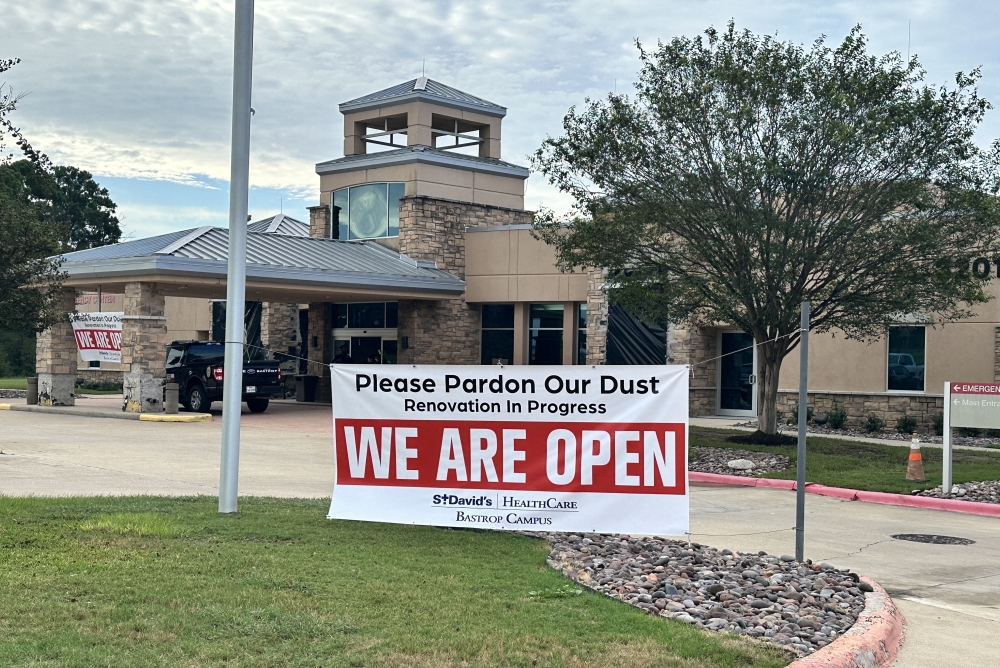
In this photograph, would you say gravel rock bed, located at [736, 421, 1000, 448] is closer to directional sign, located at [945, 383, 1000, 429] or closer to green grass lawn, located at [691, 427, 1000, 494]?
green grass lawn, located at [691, 427, 1000, 494]

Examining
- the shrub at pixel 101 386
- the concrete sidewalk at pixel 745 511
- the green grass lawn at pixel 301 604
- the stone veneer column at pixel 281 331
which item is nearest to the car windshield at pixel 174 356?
the concrete sidewalk at pixel 745 511

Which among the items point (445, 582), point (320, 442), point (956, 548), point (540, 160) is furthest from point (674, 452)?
point (320, 442)

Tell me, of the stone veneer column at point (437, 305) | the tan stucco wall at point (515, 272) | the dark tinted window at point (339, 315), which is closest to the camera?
the tan stucco wall at point (515, 272)

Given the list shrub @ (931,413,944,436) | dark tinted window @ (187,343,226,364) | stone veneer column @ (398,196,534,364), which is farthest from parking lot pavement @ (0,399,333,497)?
shrub @ (931,413,944,436)

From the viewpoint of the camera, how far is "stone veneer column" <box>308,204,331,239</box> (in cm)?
3841

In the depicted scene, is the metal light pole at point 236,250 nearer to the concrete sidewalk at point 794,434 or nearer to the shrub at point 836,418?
the concrete sidewalk at point 794,434

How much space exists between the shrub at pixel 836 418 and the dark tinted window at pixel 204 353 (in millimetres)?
15677

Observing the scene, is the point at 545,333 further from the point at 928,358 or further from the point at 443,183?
the point at 928,358

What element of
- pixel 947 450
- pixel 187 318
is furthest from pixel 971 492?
pixel 187 318

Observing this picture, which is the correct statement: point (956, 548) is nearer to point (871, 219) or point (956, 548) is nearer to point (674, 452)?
point (674, 452)

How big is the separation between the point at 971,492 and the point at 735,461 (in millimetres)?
3989

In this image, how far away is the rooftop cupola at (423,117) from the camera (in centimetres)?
3666

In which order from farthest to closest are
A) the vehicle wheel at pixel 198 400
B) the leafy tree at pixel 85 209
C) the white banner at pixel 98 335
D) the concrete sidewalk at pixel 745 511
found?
the leafy tree at pixel 85 209
the vehicle wheel at pixel 198 400
the white banner at pixel 98 335
the concrete sidewalk at pixel 745 511

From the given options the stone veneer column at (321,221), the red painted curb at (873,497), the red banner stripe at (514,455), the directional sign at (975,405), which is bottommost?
the red painted curb at (873,497)
